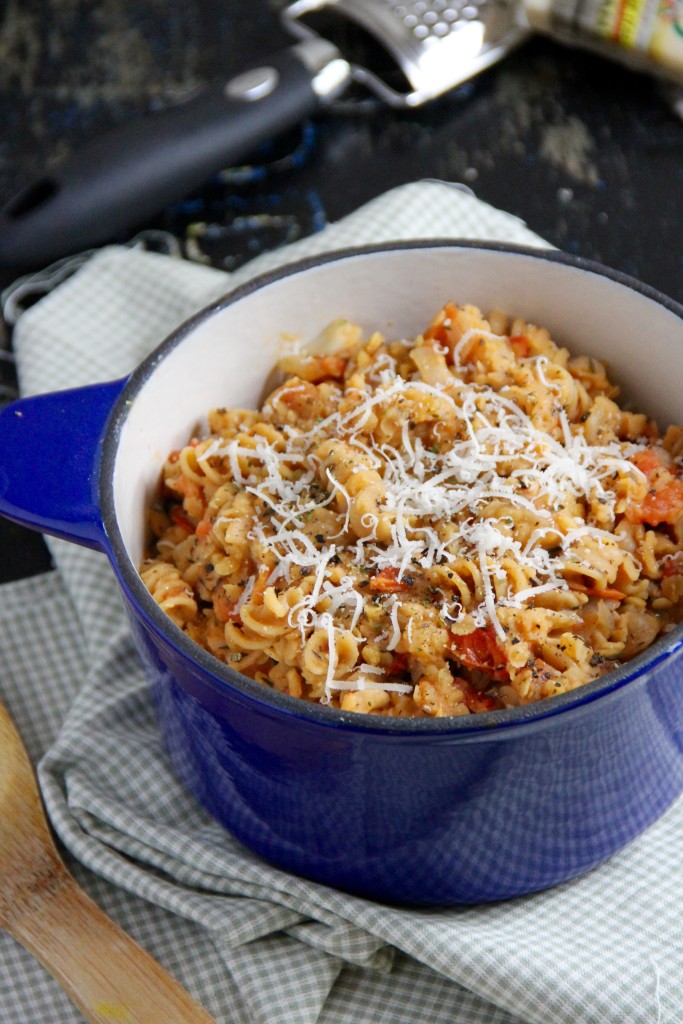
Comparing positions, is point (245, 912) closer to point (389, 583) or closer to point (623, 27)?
point (389, 583)

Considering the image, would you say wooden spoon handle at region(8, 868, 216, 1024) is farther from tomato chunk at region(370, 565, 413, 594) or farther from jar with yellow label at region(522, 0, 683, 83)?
jar with yellow label at region(522, 0, 683, 83)

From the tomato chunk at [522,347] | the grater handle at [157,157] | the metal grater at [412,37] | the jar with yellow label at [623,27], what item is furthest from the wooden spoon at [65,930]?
the jar with yellow label at [623,27]

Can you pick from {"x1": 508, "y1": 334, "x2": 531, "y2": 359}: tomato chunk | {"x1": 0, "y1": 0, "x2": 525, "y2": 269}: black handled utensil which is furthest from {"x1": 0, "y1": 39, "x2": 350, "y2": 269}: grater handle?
{"x1": 508, "y1": 334, "x2": 531, "y2": 359}: tomato chunk

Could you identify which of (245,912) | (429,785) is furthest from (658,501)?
(245,912)

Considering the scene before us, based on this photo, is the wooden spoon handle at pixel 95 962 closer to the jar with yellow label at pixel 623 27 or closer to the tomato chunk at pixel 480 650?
the tomato chunk at pixel 480 650

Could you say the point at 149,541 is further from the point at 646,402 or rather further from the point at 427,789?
the point at 646,402

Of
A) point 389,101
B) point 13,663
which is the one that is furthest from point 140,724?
point 389,101
